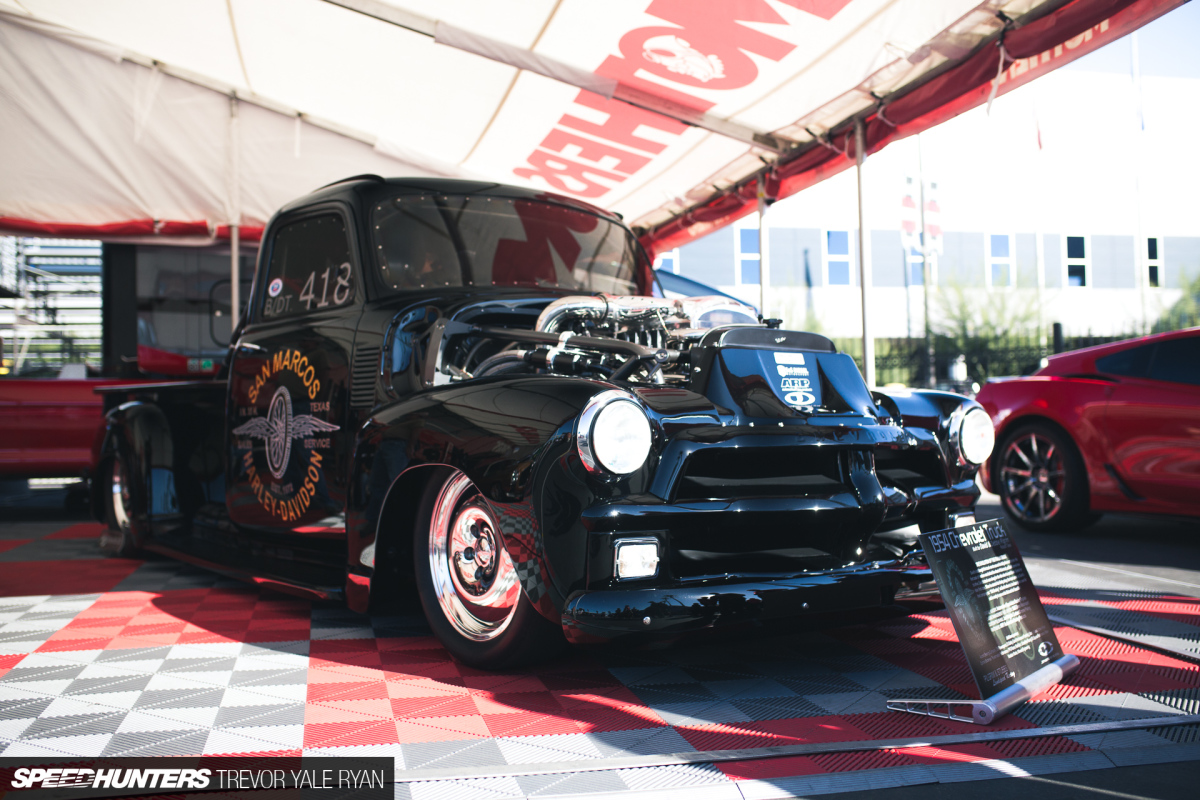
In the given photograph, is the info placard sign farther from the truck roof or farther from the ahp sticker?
the truck roof

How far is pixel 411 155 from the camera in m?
9.39

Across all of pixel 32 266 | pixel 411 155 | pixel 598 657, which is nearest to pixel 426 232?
pixel 598 657

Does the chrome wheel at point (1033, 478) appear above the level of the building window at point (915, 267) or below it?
below

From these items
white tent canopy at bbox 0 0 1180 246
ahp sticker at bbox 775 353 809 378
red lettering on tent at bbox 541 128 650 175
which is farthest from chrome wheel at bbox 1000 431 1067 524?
red lettering on tent at bbox 541 128 650 175

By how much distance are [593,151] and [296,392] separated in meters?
5.02

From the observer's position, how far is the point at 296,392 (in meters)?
3.66

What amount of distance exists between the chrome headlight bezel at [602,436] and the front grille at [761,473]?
14 cm

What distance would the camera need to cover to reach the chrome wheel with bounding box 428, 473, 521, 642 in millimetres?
2654

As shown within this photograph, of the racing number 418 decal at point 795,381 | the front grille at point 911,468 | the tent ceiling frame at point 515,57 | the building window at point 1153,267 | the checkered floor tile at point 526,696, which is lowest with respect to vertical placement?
the checkered floor tile at point 526,696

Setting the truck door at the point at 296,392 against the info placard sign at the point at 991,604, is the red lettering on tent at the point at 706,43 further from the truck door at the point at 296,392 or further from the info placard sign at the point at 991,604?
the info placard sign at the point at 991,604

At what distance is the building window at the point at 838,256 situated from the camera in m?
30.6

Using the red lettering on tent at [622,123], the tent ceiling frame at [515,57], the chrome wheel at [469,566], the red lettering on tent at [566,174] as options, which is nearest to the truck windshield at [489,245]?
the chrome wheel at [469,566]

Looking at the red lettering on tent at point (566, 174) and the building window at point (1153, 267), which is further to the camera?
the building window at point (1153, 267)

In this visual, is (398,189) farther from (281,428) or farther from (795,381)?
(795,381)
